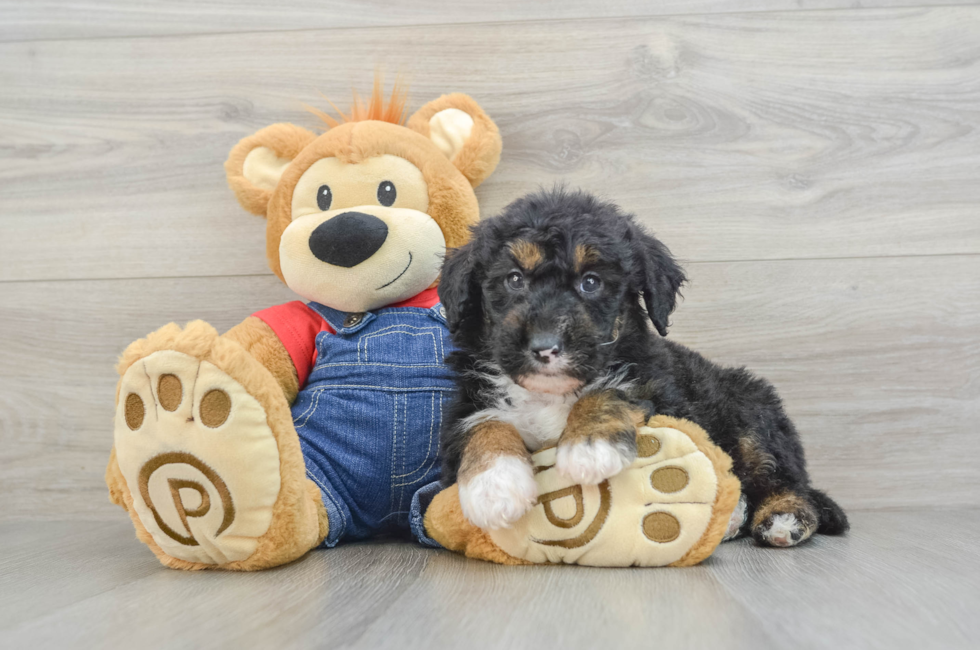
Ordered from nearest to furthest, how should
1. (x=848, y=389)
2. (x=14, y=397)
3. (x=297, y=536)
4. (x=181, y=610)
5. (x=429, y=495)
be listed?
(x=181, y=610)
(x=297, y=536)
(x=429, y=495)
(x=848, y=389)
(x=14, y=397)

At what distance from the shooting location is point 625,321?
1772 mm

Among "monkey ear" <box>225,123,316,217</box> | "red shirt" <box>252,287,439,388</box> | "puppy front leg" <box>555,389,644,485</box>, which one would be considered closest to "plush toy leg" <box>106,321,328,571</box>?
"red shirt" <box>252,287,439,388</box>

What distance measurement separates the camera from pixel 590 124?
263 cm

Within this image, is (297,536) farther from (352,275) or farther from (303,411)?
(352,275)

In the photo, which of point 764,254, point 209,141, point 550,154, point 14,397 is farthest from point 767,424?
point 14,397

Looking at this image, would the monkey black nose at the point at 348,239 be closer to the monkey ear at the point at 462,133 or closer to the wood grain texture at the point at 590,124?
the monkey ear at the point at 462,133

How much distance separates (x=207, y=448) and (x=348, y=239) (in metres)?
0.72

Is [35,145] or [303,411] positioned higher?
[35,145]

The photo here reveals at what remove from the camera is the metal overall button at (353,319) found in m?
2.14

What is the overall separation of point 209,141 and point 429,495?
162 cm

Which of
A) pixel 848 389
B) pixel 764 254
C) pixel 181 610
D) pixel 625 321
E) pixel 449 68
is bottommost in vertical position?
pixel 181 610

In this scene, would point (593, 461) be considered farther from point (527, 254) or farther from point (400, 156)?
point (400, 156)

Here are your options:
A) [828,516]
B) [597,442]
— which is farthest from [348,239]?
[828,516]

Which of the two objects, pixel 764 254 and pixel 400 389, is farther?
pixel 764 254
